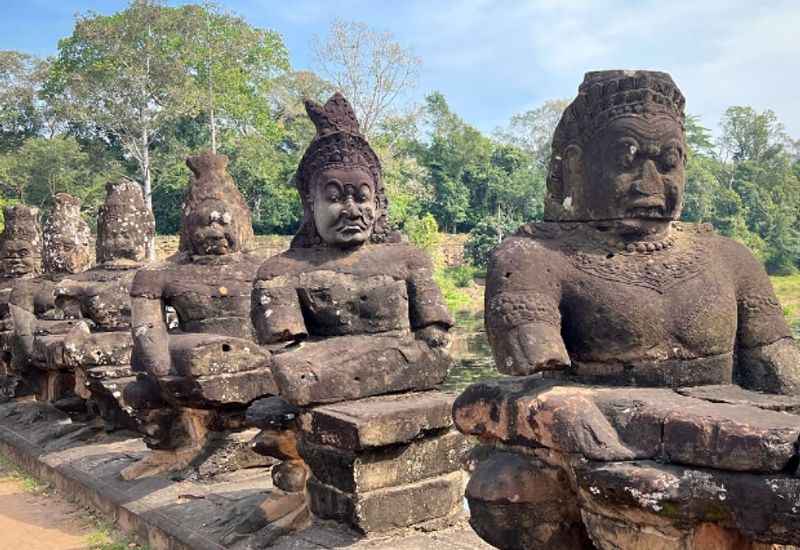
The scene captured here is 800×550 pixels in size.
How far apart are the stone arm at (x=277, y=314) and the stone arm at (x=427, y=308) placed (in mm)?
603

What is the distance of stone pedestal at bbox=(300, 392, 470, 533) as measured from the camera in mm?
3986

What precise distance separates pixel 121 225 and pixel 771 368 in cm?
626

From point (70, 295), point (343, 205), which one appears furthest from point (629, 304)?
point (70, 295)

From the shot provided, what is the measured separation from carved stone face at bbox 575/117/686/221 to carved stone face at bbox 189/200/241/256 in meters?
3.26

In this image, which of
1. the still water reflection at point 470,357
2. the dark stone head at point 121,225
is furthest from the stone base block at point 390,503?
the still water reflection at point 470,357

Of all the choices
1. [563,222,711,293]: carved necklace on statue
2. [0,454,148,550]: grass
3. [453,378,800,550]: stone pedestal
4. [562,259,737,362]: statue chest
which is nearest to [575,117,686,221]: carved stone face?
[563,222,711,293]: carved necklace on statue

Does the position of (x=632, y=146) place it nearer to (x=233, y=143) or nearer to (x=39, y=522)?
(x=39, y=522)

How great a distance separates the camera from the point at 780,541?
7.62ft

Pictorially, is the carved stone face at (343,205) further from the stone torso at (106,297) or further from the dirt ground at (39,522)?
the stone torso at (106,297)

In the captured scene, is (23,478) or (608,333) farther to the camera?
(23,478)

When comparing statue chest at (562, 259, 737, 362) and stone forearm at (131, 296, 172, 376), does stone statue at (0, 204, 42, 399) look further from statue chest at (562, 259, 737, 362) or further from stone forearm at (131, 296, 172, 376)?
statue chest at (562, 259, 737, 362)

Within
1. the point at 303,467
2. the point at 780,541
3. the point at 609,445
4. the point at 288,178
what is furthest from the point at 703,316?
the point at 288,178

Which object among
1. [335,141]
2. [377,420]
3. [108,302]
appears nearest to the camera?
[377,420]

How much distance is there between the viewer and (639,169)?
10.4 feet
